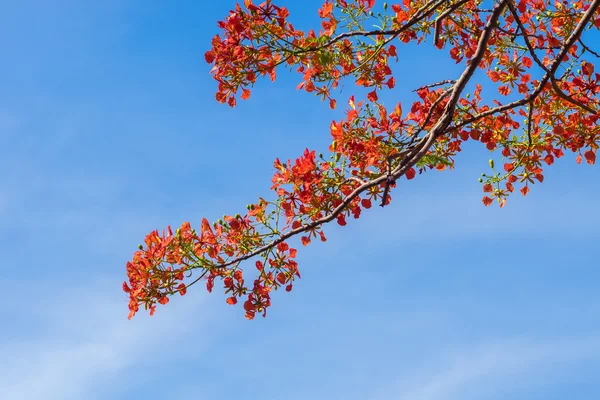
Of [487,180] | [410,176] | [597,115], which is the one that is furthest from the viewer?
[487,180]

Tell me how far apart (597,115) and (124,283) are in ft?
12.8

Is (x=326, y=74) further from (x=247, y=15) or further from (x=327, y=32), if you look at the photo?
(x=247, y=15)

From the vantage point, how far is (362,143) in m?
4.52

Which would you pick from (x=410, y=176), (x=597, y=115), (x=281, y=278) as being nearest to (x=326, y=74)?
(x=410, y=176)

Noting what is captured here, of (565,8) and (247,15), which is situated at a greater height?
(565,8)

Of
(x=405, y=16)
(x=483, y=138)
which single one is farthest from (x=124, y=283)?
(x=483, y=138)

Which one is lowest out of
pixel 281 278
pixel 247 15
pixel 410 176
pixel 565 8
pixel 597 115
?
pixel 281 278

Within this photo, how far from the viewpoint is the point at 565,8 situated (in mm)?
5492

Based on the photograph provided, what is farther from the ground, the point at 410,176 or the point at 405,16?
the point at 405,16

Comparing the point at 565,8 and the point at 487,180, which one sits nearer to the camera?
the point at 565,8

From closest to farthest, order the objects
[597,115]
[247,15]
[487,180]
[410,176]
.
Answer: [247,15], [410,176], [597,115], [487,180]

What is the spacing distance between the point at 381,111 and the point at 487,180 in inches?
72.4

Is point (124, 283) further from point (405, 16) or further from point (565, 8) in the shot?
point (565, 8)

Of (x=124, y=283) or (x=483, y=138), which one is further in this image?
(x=483, y=138)
